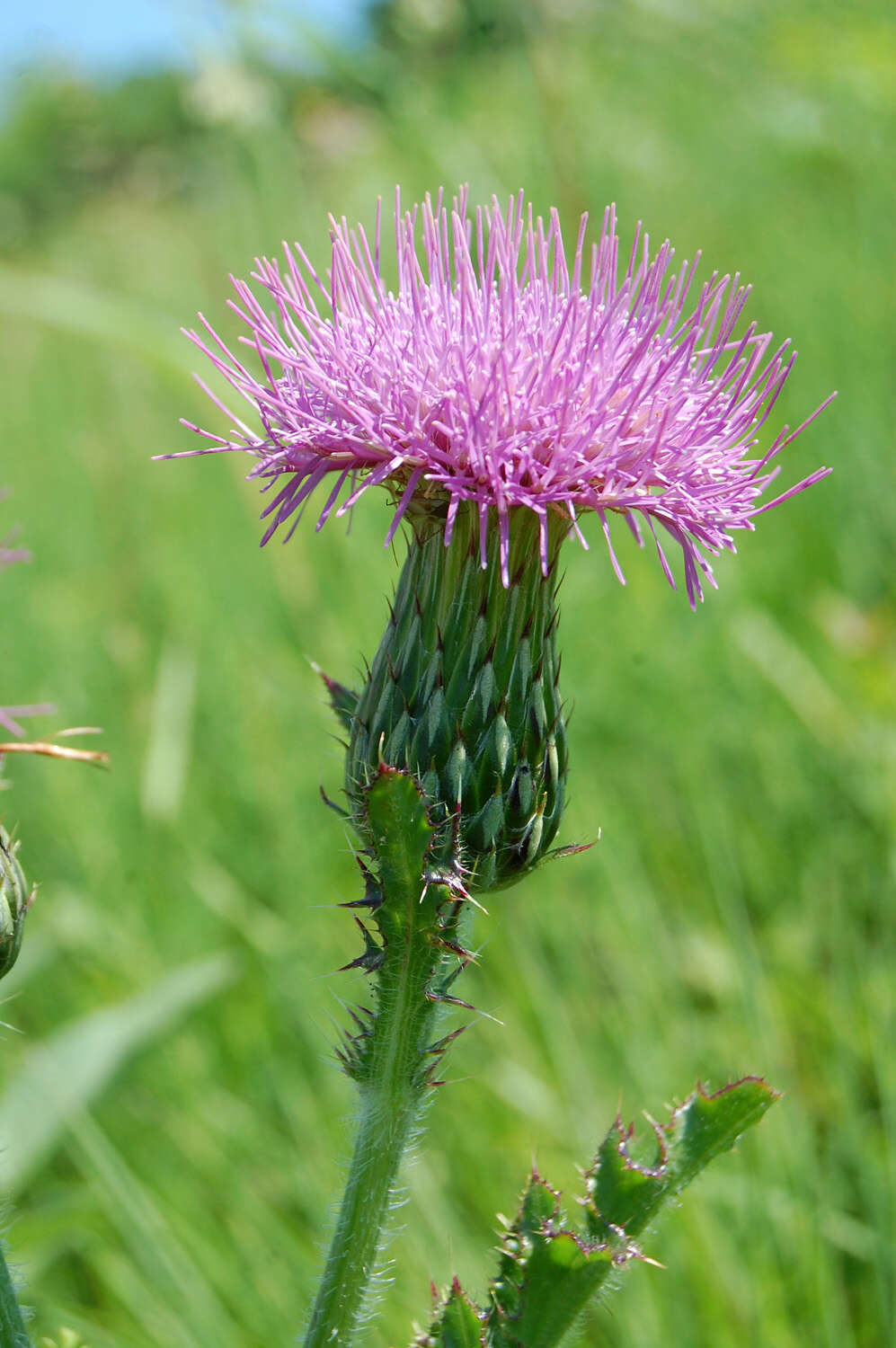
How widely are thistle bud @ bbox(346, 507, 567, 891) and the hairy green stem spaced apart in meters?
0.65

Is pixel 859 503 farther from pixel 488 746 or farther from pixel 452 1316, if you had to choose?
pixel 452 1316

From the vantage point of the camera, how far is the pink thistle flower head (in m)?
1.38

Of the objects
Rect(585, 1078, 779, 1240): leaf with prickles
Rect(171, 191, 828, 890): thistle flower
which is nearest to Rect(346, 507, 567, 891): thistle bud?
Rect(171, 191, 828, 890): thistle flower

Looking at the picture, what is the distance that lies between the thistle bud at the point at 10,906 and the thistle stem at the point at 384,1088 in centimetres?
42

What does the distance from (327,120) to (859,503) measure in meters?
2.76

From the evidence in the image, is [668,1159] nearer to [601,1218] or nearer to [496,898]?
[601,1218]

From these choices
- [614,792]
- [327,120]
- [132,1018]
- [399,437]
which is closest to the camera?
[399,437]

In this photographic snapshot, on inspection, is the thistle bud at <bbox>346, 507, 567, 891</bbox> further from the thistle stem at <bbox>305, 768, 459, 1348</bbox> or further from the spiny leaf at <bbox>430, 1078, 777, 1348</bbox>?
the spiny leaf at <bbox>430, 1078, 777, 1348</bbox>

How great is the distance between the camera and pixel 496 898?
3.05 m

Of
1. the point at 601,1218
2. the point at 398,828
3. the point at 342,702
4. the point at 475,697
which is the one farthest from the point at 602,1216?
the point at 342,702

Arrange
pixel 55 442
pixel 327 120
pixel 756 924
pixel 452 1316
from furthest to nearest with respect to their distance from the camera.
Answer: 1. pixel 55 442
2. pixel 327 120
3. pixel 756 924
4. pixel 452 1316

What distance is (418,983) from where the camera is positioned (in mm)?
1314

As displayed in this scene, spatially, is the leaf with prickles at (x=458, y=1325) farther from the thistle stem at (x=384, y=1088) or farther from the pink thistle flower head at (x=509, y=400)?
the pink thistle flower head at (x=509, y=400)

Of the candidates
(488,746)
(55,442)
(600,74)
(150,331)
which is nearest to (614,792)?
(150,331)
